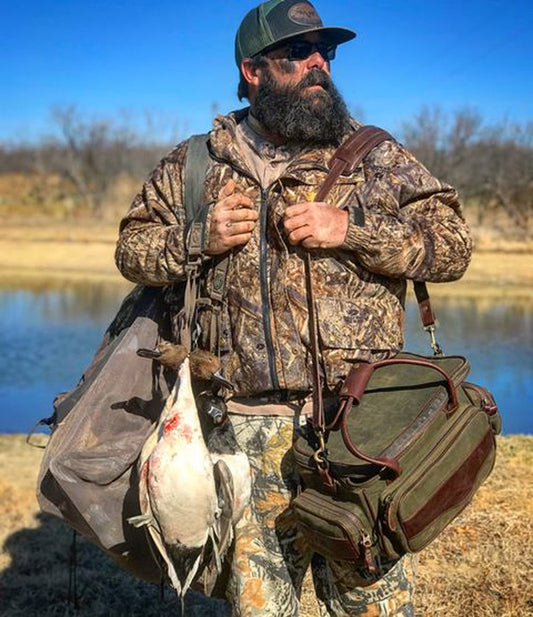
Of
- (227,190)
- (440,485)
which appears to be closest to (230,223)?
(227,190)

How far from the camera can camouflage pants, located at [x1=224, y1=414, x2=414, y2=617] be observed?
3.03 metres

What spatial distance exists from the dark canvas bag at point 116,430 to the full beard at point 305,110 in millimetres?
278

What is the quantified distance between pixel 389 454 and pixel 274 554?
66 centimetres

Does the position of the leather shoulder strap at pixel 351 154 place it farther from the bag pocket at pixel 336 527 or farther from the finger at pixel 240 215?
the bag pocket at pixel 336 527

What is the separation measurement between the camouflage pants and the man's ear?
44.7 inches

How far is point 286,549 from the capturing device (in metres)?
3.08

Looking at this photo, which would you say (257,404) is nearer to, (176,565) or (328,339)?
(328,339)

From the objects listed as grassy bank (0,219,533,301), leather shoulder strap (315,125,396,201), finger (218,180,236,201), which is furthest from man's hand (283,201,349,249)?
grassy bank (0,219,533,301)

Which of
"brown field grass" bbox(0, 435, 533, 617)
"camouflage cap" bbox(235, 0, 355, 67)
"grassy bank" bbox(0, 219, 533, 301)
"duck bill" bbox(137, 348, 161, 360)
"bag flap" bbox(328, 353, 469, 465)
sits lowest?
"grassy bank" bbox(0, 219, 533, 301)

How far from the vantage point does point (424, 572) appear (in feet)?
14.8

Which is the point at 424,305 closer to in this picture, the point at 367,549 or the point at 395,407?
the point at 395,407

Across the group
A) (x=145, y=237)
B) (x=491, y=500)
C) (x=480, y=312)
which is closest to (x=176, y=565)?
(x=145, y=237)

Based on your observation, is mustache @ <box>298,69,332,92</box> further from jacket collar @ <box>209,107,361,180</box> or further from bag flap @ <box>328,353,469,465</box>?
bag flap @ <box>328,353,469,465</box>

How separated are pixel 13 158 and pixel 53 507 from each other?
63431mm
